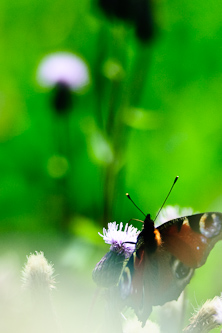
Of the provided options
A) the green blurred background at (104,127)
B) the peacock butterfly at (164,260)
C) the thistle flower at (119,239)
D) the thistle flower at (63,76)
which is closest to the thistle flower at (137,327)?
the peacock butterfly at (164,260)

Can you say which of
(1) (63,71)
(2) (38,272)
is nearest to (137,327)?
(2) (38,272)

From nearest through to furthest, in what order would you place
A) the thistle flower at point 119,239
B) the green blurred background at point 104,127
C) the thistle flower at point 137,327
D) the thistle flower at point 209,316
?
the thistle flower at point 137,327 → the thistle flower at point 209,316 → the thistle flower at point 119,239 → the green blurred background at point 104,127

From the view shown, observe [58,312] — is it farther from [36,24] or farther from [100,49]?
[36,24]

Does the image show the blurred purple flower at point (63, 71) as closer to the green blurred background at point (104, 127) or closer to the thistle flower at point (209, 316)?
the green blurred background at point (104, 127)

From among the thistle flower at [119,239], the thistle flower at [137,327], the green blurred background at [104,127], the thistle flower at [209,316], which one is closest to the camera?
the thistle flower at [137,327]

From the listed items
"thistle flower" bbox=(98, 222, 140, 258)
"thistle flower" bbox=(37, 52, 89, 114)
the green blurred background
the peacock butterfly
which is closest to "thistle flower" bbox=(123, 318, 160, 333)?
the peacock butterfly

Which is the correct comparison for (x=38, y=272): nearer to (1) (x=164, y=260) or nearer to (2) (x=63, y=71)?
(1) (x=164, y=260)

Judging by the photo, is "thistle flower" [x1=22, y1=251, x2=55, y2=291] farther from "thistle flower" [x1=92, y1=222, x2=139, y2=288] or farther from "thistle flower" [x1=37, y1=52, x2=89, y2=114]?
"thistle flower" [x1=37, y1=52, x2=89, y2=114]
